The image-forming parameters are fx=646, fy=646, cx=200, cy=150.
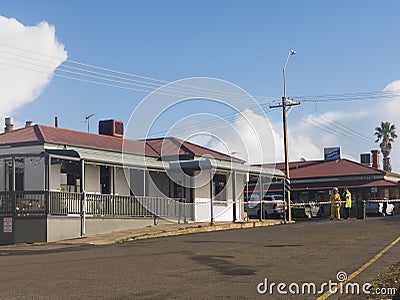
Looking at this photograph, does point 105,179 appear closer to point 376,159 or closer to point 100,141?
point 100,141

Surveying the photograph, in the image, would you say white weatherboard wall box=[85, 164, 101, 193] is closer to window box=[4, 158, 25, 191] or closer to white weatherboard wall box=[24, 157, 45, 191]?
white weatherboard wall box=[24, 157, 45, 191]

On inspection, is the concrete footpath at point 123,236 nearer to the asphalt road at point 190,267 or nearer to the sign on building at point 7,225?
the sign on building at point 7,225

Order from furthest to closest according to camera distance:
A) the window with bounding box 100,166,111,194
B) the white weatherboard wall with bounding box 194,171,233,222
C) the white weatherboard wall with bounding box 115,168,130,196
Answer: the white weatherboard wall with bounding box 194,171,233,222 → the white weatherboard wall with bounding box 115,168,130,196 → the window with bounding box 100,166,111,194

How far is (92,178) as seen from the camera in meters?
28.8

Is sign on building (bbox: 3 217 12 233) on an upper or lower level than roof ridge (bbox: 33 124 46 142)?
lower

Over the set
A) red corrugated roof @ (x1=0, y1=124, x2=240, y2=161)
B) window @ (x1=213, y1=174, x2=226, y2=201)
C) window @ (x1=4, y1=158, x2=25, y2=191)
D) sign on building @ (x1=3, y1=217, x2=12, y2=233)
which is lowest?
sign on building @ (x1=3, y1=217, x2=12, y2=233)

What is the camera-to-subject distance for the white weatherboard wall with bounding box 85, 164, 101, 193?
2842cm

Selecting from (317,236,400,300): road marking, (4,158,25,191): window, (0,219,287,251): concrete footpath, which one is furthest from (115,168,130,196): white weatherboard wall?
(317,236,400,300): road marking

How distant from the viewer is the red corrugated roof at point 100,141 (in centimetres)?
2795

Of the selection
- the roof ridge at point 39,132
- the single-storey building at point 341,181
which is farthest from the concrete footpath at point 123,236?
the single-storey building at point 341,181

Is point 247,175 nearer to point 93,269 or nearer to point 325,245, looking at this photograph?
point 325,245

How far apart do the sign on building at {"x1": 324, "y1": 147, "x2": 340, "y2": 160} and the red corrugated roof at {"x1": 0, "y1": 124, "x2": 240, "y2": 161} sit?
32.4 metres

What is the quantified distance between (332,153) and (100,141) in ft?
137

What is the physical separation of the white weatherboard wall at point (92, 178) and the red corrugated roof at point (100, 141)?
3.45 ft
